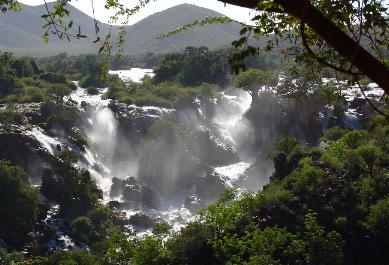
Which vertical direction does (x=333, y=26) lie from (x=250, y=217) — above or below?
above

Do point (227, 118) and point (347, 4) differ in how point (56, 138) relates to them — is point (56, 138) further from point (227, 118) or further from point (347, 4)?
point (347, 4)

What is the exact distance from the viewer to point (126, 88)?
10262 cm

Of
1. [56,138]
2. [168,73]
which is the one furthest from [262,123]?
→ [168,73]

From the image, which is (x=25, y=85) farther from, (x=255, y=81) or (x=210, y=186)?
(x=210, y=186)

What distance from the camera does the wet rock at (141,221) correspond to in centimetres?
5769

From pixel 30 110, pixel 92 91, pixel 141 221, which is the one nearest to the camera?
pixel 141 221

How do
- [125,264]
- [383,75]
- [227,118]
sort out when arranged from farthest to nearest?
[227,118]
[125,264]
[383,75]

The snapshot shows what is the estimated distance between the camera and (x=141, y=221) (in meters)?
57.9

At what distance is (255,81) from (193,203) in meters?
29.3

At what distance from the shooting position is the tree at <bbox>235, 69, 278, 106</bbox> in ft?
279

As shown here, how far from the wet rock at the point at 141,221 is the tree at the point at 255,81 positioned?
109 feet

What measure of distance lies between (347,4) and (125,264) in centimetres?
3516

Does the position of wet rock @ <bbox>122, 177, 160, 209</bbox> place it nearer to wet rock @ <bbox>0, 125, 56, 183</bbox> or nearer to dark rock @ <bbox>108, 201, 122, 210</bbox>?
dark rock @ <bbox>108, 201, 122, 210</bbox>

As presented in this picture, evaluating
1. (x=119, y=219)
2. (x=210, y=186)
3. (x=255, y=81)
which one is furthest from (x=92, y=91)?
(x=119, y=219)
